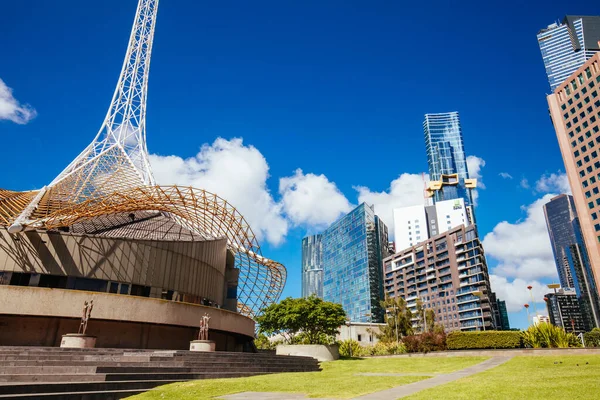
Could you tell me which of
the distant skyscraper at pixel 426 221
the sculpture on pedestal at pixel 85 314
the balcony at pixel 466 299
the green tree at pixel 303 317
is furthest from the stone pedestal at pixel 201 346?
the distant skyscraper at pixel 426 221

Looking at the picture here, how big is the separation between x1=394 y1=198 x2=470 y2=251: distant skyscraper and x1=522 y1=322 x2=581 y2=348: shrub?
144 m

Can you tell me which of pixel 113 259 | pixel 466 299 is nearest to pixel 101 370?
pixel 113 259

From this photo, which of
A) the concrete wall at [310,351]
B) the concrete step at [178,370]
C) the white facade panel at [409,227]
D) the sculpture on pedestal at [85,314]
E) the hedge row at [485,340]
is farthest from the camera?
the white facade panel at [409,227]

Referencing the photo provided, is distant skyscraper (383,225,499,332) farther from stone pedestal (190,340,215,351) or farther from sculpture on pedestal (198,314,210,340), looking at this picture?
stone pedestal (190,340,215,351)

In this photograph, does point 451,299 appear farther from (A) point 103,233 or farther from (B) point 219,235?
(A) point 103,233

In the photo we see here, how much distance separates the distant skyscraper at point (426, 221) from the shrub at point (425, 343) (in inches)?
5444

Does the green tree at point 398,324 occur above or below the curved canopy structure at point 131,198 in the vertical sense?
below

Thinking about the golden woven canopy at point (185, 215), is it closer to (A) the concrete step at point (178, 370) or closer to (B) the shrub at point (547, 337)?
(A) the concrete step at point (178, 370)

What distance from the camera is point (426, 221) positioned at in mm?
184000

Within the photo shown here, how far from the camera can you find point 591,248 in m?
83.6

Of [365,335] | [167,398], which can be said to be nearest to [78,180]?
[167,398]

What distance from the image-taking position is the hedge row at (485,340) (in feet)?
127

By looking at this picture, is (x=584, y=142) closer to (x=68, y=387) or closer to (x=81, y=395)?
(x=81, y=395)

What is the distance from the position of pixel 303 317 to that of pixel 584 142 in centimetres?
8229
